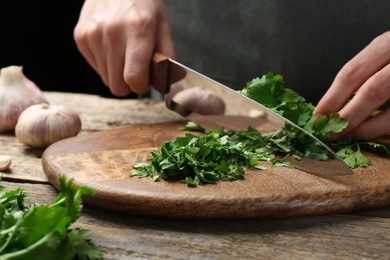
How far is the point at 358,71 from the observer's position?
1656mm

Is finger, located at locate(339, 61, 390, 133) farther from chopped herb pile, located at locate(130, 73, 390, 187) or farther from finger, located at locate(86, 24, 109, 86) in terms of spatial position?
finger, located at locate(86, 24, 109, 86)

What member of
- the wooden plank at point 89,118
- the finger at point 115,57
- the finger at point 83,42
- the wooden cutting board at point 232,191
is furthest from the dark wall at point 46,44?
the wooden cutting board at point 232,191

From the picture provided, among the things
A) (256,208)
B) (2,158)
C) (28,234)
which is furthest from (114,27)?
(28,234)

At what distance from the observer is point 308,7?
216 centimetres

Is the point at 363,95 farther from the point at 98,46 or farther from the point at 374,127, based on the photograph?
the point at 98,46

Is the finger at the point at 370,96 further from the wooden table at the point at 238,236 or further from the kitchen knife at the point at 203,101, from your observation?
the wooden table at the point at 238,236

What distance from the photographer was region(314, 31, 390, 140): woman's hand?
5.29ft

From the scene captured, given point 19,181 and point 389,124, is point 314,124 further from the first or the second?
point 19,181

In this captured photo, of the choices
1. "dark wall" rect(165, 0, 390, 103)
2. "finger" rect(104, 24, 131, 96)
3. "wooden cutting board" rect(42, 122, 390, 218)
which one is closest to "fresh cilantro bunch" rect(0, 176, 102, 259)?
"wooden cutting board" rect(42, 122, 390, 218)

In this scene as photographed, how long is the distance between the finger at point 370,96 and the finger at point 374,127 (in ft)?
0.13

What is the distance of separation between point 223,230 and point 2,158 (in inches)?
29.1

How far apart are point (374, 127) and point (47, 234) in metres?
1.01

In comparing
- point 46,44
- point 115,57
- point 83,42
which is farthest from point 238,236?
point 46,44

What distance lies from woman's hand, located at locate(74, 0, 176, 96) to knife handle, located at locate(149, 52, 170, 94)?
0.02 metres
